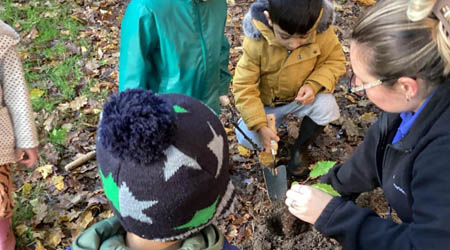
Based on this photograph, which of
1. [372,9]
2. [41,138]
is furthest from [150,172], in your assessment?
[41,138]

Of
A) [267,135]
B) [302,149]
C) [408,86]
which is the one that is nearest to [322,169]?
[302,149]

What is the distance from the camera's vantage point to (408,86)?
160cm

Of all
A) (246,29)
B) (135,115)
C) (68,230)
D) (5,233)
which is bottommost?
(68,230)

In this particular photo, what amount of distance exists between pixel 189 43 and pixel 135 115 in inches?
47.8

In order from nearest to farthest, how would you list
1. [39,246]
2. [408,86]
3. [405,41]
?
1. [405,41]
2. [408,86]
3. [39,246]

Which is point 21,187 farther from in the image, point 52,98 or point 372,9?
point 372,9

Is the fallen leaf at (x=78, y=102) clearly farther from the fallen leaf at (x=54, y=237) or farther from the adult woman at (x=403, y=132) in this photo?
the adult woman at (x=403, y=132)

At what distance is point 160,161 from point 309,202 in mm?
966

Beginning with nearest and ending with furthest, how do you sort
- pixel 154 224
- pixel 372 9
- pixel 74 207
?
pixel 154 224 → pixel 372 9 → pixel 74 207

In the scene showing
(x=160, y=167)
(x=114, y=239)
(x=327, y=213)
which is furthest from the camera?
(x=327, y=213)

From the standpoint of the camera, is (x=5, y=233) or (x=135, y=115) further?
(x=5, y=233)

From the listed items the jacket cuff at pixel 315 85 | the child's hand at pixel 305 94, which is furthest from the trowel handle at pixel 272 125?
the jacket cuff at pixel 315 85

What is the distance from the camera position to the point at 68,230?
279 centimetres

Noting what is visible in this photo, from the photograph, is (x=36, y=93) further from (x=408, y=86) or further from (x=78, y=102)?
(x=408, y=86)
